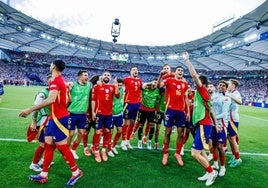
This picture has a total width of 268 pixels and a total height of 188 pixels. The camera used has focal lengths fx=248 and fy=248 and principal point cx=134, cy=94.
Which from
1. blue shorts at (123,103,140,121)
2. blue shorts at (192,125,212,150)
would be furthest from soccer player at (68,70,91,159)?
blue shorts at (192,125,212,150)

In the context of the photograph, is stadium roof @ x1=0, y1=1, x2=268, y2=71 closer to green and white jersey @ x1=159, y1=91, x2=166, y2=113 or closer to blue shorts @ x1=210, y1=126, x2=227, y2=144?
green and white jersey @ x1=159, y1=91, x2=166, y2=113

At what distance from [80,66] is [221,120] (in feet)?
213

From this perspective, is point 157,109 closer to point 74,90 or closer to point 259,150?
point 74,90

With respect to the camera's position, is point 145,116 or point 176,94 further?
Result: point 145,116

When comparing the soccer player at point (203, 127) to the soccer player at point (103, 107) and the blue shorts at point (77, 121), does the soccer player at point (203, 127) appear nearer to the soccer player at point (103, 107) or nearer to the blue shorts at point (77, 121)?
the soccer player at point (103, 107)

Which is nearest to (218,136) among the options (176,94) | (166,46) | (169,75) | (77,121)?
(176,94)

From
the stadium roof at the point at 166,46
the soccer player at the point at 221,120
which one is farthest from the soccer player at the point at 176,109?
the stadium roof at the point at 166,46

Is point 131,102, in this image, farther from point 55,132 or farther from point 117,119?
point 55,132

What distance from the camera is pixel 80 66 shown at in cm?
6812

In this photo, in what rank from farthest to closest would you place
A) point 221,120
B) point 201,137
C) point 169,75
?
point 169,75, point 221,120, point 201,137

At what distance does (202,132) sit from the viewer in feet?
16.8

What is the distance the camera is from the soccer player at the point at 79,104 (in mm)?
6047

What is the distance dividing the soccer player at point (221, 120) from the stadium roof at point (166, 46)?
2629 cm

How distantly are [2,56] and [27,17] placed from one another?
2163cm
